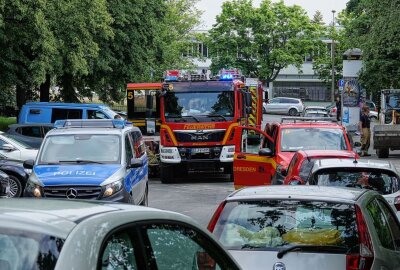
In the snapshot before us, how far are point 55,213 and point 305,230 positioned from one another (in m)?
3.62

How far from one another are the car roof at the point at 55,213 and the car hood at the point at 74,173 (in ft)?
32.2

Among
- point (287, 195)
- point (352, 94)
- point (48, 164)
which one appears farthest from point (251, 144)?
point (287, 195)

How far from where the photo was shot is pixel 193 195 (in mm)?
20797

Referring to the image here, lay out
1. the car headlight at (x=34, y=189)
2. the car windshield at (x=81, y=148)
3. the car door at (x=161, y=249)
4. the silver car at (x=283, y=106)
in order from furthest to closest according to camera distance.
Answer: the silver car at (x=283, y=106) → the car windshield at (x=81, y=148) → the car headlight at (x=34, y=189) → the car door at (x=161, y=249)

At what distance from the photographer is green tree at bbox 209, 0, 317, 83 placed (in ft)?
255

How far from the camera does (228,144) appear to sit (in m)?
23.5

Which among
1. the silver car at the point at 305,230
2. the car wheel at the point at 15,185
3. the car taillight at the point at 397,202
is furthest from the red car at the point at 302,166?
the car wheel at the point at 15,185

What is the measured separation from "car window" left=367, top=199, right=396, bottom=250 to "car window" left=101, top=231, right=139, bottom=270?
376 centimetres

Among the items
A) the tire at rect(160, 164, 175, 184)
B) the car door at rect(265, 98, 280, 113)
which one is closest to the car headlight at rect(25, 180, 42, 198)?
the tire at rect(160, 164, 175, 184)

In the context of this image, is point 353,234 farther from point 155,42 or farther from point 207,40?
point 207,40

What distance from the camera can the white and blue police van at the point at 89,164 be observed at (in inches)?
541

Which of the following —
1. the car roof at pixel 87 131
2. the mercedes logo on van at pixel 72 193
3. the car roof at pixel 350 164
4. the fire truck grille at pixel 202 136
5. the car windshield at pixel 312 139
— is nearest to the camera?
the car roof at pixel 350 164

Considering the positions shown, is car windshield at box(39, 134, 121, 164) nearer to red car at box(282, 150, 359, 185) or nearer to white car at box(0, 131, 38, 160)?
red car at box(282, 150, 359, 185)

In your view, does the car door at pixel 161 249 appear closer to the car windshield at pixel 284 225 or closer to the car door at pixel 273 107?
the car windshield at pixel 284 225
